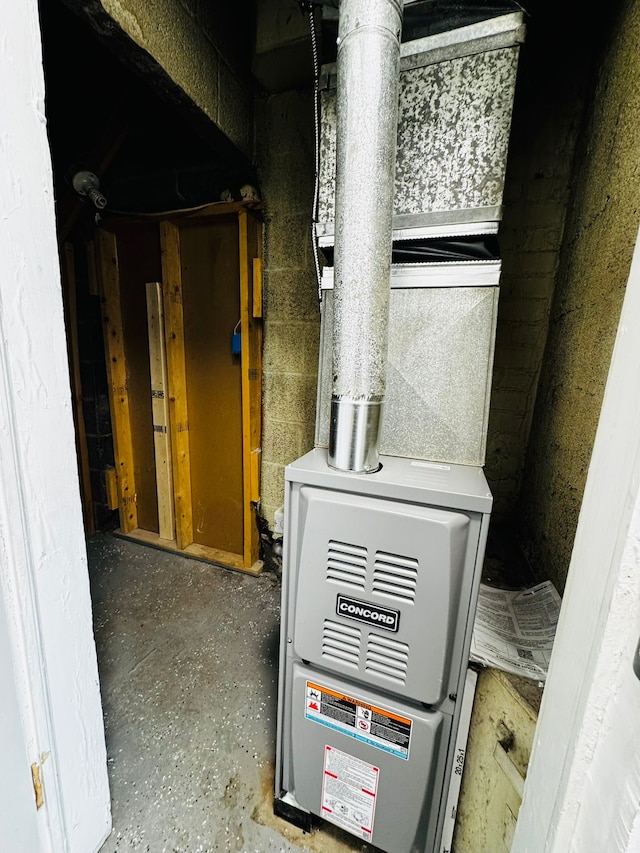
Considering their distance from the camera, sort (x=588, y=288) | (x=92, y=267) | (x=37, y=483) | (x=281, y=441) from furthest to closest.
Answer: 1. (x=92, y=267)
2. (x=281, y=441)
3. (x=588, y=288)
4. (x=37, y=483)

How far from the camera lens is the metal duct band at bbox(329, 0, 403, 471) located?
646mm

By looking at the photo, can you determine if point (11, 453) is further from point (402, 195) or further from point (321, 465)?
point (402, 195)

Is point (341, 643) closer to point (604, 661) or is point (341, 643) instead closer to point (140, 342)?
point (604, 661)

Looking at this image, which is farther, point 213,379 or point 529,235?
point 213,379

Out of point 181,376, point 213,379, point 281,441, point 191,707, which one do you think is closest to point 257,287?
point 213,379

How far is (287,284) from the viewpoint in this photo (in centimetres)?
169

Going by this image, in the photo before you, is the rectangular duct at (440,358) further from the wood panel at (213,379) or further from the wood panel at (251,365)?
the wood panel at (213,379)

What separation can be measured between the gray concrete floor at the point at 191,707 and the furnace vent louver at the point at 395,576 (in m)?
0.76

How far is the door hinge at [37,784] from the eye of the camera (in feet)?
2.23

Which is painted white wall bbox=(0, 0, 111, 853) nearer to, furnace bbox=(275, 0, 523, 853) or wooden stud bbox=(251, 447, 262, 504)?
furnace bbox=(275, 0, 523, 853)

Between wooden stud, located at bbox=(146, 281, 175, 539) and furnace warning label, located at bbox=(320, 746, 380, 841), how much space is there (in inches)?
63.2

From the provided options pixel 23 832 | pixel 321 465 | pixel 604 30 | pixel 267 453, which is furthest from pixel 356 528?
pixel 604 30

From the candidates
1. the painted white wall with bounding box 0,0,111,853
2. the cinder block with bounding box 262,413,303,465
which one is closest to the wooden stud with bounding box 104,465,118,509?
the cinder block with bounding box 262,413,303,465

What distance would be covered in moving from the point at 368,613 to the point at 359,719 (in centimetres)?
27
